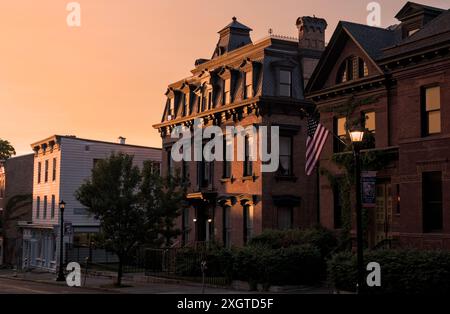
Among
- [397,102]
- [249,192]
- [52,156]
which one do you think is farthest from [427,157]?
[52,156]

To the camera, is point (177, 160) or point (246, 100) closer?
point (246, 100)

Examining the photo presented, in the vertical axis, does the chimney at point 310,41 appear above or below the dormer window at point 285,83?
above

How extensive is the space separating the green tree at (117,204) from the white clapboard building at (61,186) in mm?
18467

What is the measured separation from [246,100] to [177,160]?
411 inches

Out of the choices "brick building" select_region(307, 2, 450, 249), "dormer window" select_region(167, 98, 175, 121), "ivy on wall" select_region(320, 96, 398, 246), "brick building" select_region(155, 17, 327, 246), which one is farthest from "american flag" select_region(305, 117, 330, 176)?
"dormer window" select_region(167, 98, 175, 121)

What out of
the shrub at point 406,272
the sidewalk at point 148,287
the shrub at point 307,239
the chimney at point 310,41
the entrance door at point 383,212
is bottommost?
the sidewalk at point 148,287

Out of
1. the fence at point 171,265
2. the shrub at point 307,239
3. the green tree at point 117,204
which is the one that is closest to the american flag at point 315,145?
the shrub at point 307,239

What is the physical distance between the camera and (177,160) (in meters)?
49.3

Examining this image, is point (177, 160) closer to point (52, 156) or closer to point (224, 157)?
point (224, 157)

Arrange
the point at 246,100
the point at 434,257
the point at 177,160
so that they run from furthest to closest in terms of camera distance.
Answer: the point at 177,160, the point at 246,100, the point at 434,257

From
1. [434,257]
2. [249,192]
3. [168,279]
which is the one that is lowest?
[168,279]

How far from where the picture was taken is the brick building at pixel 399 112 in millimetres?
27578

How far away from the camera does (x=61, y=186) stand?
5619cm

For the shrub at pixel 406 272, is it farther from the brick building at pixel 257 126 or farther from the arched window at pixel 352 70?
the brick building at pixel 257 126
